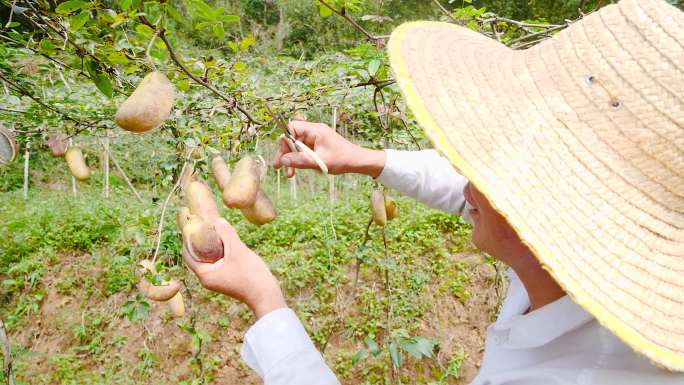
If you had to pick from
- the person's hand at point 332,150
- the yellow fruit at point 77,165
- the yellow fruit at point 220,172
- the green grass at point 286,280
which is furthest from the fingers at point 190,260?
the green grass at point 286,280

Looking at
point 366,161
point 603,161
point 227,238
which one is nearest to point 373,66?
point 366,161

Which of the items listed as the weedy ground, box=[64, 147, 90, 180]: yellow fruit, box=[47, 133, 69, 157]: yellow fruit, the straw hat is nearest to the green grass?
the weedy ground

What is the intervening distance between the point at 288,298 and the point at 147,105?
2.12 meters

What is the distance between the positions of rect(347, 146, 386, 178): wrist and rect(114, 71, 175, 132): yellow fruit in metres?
0.46

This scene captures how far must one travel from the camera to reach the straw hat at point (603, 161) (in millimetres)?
468

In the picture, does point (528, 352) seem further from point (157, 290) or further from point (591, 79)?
point (157, 290)

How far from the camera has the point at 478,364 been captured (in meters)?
2.37

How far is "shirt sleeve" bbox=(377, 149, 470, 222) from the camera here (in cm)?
116

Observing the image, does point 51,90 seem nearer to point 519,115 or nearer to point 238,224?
point 238,224

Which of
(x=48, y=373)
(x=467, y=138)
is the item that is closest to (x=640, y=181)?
(x=467, y=138)

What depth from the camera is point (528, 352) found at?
69cm

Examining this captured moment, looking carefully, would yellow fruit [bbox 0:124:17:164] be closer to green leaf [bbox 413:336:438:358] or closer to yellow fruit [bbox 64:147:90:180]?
yellow fruit [bbox 64:147:90:180]

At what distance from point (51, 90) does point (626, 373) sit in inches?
123

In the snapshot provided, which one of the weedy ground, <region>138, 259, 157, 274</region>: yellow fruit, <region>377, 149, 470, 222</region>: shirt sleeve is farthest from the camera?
the weedy ground
